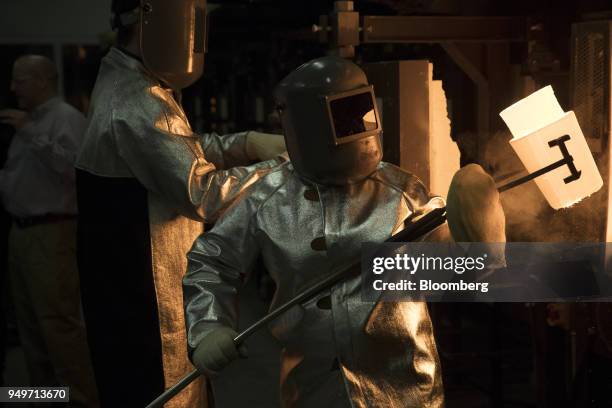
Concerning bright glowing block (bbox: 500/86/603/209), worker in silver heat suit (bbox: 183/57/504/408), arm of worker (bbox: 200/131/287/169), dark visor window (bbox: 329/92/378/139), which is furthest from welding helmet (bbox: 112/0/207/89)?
bright glowing block (bbox: 500/86/603/209)

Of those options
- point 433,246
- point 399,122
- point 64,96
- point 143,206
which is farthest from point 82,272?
point 64,96

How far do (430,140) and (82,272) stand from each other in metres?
1.12

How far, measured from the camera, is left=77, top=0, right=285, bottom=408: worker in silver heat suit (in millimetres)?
2602

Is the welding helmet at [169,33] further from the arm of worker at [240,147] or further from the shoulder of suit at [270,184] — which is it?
the shoulder of suit at [270,184]

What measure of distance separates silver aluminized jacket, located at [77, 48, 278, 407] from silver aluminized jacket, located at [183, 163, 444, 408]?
408mm

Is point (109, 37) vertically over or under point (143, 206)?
over

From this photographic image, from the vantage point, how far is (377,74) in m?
2.80

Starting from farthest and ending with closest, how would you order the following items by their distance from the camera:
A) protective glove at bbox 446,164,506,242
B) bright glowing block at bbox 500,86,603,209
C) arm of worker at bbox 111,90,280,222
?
1. arm of worker at bbox 111,90,280,222
2. bright glowing block at bbox 500,86,603,209
3. protective glove at bbox 446,164,506,242

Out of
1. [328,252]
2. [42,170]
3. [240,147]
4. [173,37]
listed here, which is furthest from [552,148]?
[42,170]

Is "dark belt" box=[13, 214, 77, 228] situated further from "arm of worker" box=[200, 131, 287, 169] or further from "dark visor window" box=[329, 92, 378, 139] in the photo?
"dark visor window" box=[329, 92, 378, 139]

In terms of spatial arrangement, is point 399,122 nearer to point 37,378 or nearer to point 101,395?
point 101,395

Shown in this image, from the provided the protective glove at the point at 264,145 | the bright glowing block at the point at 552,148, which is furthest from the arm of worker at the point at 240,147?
the bright glowing block at the point at 552,148

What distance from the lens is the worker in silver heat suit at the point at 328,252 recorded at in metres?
2.03

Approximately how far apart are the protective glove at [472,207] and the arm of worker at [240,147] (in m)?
0.74
